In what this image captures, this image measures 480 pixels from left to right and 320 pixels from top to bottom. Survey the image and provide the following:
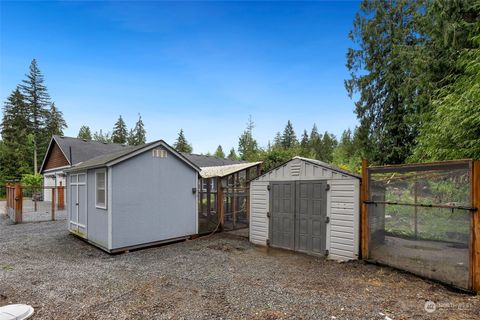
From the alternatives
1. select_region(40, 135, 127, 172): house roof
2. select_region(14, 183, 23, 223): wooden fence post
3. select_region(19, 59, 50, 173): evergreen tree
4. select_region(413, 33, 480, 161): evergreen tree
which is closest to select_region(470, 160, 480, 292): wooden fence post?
select_region(413, 33, 480, 161): evergreen tree

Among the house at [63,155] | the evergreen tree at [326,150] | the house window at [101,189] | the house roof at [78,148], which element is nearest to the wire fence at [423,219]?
the house window at [101,189]

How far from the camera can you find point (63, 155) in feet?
56.9

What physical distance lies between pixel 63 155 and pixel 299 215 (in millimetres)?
17631

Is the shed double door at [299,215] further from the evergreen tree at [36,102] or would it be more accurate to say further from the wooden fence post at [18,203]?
the evergreen tree at [36,102]

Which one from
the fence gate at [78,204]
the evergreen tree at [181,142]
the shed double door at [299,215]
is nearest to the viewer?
the shed double door at [299,215]

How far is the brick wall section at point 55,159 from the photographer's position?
17498 millimetres

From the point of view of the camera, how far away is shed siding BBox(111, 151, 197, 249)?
6215 millimetres

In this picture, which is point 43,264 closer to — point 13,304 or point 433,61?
point 13,304

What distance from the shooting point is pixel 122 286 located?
4160 millimetres

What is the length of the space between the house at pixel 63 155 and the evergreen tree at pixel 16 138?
29.1ft

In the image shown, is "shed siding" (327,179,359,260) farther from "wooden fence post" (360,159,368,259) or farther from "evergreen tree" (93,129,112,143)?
"evergreen tree" (93,129,112,143)

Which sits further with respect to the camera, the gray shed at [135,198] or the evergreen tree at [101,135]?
the evergreen tree at [101,135]

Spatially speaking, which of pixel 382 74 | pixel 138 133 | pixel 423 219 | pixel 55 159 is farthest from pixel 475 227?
pixel 138 133

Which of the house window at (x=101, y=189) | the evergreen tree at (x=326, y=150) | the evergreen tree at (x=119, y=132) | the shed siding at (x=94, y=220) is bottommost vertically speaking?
the shed siding at (x=94, y=220)
